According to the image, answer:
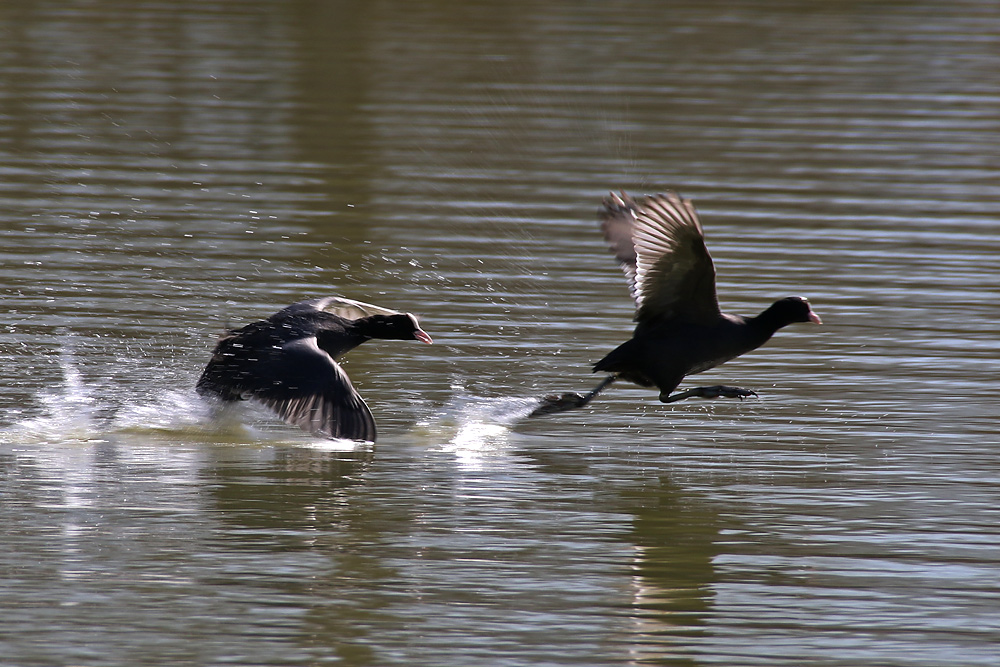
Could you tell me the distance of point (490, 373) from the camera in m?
8.58

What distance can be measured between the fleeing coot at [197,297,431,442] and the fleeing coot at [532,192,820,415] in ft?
3.03

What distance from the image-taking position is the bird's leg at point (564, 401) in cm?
769

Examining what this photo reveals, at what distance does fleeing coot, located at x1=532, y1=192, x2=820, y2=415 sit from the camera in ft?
23.5

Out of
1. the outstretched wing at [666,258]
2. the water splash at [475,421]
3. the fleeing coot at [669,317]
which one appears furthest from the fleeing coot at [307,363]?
the outstretched wing at [666,258]

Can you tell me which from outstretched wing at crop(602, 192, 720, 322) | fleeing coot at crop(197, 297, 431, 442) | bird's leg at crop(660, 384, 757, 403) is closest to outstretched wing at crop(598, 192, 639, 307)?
outstretched wing at crop(602, 192, 720, 322)

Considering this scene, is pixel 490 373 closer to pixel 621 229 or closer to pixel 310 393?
pixel 621 229

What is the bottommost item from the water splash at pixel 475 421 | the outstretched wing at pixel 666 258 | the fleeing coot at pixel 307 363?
the water splash at pixel 475 421

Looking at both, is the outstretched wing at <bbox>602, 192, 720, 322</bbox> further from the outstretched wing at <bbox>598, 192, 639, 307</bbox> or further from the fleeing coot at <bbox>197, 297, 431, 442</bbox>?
the fleeing coot at <bbox>197, 297, 431, 442</bbox>

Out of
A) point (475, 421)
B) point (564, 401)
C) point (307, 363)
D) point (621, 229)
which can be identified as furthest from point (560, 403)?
point (307, 363)

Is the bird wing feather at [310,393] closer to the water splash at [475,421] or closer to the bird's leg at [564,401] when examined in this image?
the water splash at [475,421]

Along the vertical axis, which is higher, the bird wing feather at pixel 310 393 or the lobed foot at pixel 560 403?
the bird wing feather at pixel 310 393

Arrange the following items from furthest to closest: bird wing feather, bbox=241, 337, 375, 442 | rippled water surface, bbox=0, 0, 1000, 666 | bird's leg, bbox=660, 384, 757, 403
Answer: bird's leg, bbox=660, 384, 757, 403, bird wing feather, bbox=241, 337, 375, 442, rippled water surface, bbox=0, 0, 1000, 666

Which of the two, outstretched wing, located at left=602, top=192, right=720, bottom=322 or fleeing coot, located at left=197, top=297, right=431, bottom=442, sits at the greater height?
outstretched wing, located at left=602, top=192, right=720, bottom=322

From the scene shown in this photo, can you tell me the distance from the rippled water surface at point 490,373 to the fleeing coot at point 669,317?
29 centimetres
